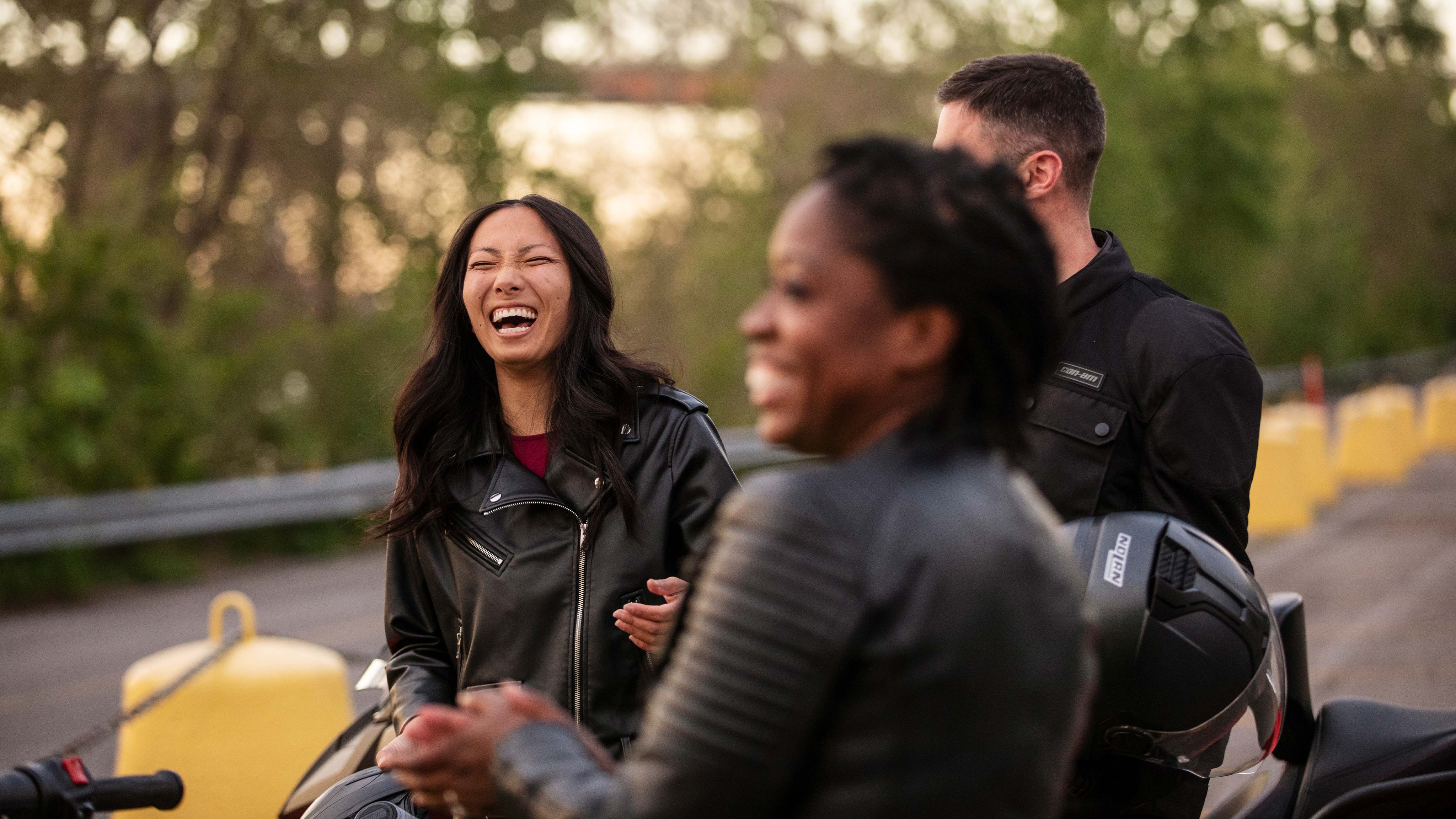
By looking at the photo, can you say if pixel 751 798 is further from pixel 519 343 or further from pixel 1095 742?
pixel 519 343

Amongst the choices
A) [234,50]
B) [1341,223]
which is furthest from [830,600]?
[1341,223]

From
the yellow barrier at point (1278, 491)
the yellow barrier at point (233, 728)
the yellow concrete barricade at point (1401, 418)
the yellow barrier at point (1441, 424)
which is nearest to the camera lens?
the yellow barrier at point (233, 728)

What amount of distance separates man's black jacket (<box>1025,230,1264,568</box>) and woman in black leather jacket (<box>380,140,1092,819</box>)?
1.08 metres

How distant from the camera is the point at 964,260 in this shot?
60.7 inches

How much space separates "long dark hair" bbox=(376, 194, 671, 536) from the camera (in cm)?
308

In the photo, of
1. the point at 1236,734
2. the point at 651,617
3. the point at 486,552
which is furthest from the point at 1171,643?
the point at 486,552

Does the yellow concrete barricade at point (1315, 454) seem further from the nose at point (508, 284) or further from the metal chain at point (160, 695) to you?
the nose at point (508, 284)

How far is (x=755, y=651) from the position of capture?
56.7 inches

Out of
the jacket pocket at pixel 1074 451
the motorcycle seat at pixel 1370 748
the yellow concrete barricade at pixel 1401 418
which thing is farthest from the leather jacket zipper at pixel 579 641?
the yellow concrete barricade at pixel 1401 418

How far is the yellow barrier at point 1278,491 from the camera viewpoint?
13125mm

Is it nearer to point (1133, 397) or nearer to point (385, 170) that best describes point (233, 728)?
point (1133, 397)

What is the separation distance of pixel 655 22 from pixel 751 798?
22044 mm

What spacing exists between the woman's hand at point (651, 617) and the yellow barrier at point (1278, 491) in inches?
447

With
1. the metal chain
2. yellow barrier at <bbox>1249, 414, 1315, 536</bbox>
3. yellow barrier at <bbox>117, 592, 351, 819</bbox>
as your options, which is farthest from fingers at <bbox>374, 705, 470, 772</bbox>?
yellow barrier at <bbox>1249, 414, 1315, 536</bbox>
